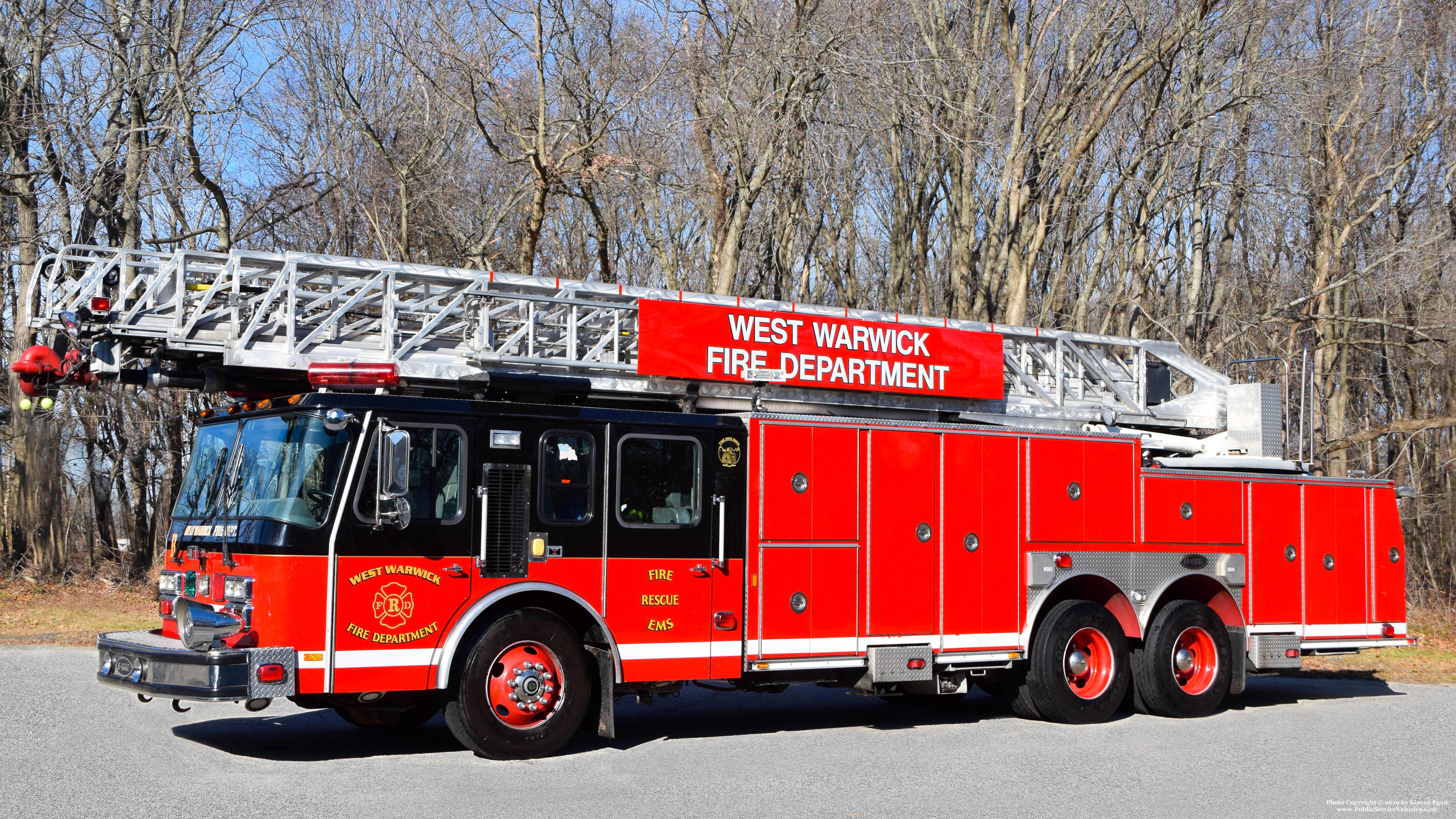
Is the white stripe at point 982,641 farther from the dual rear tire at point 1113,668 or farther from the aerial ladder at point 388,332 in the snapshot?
→ the aerial ladder at point 388,332

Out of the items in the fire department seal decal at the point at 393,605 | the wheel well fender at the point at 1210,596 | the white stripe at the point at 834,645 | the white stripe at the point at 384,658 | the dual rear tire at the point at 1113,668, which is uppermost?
the fire department seal decal at the point at 393,605

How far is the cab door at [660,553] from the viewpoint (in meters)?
9.01

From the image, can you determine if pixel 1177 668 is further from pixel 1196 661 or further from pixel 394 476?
pixel 394 476

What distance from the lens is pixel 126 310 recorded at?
887 centimetres

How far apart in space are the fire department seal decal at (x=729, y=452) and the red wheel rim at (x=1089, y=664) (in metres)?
3.45

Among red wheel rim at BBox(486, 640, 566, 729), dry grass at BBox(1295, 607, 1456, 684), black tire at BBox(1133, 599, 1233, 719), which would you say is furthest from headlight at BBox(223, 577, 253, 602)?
dry grass at BBox(1295, 607, 1456, 684)

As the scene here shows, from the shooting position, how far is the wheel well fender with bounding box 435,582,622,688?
8.35 meters

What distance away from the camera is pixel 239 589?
26.5ft

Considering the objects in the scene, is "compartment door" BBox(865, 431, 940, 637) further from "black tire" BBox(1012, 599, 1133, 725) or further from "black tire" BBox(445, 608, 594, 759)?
"black tire" BBox(445, 608, 594, 759)

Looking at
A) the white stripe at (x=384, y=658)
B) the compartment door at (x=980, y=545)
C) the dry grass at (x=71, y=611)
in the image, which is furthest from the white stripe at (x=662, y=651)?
the dry grass at (x=71, y=611)

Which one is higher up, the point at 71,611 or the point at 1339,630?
the point at 1339,630

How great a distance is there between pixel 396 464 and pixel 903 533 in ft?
13.6

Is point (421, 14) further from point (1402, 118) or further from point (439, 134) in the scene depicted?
point (1402, 118)

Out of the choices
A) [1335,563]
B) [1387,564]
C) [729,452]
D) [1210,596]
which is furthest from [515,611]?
[1387,564]
